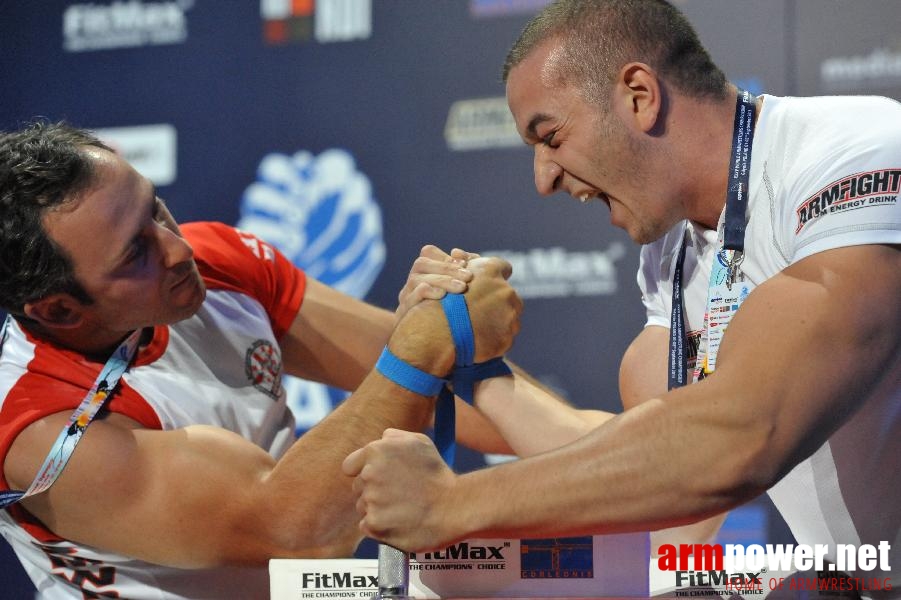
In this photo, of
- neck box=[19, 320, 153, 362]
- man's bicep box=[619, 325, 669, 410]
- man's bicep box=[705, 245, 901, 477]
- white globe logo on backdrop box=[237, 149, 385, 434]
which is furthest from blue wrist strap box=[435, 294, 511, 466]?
white globe logo on backdrop box=[237, 149, 385, 434]

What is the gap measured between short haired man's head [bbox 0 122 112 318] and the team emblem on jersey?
30 cm

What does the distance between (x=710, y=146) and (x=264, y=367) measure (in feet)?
2.73

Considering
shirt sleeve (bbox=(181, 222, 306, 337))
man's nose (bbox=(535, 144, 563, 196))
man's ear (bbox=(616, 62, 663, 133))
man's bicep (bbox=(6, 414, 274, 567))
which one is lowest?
man's bicep (bbox=(6, 414, 274, 567))

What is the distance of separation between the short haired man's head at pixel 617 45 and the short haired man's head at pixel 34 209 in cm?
68

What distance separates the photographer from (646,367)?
161 centimetres

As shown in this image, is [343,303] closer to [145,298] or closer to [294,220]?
[145,298]

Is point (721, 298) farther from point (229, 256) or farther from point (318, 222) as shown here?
point (318, 222)

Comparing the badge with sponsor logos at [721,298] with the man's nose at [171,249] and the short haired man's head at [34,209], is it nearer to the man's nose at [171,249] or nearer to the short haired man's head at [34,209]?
the man's nose at [171,249]

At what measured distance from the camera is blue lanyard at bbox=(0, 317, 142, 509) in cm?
144

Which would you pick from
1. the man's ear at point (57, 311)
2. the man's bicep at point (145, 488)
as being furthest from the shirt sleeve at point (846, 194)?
the man's ear at point (57, 311)

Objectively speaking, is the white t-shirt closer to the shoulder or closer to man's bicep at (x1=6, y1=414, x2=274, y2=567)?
man's bicep at (x1=6, y1=414, x2=274, y2=567)

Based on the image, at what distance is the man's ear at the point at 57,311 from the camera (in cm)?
156

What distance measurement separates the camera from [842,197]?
1122 mm

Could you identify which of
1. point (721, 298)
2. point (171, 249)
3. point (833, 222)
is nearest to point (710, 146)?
point (721, 298)
